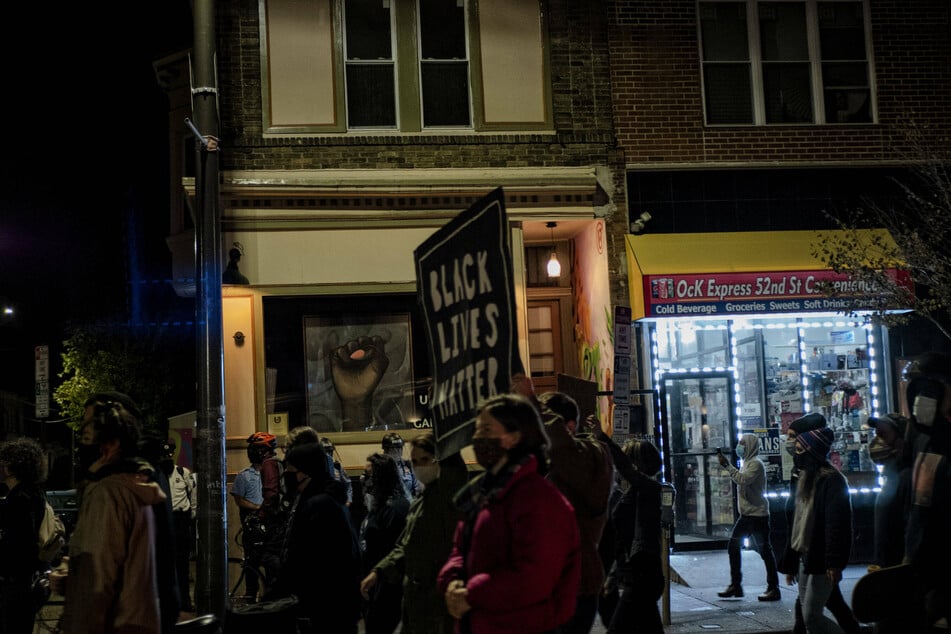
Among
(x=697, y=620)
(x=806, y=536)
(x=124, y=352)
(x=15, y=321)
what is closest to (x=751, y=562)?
(x=697, y=620)

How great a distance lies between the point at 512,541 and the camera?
4219 mm

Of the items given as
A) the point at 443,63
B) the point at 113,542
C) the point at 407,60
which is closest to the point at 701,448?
the point at 443,63

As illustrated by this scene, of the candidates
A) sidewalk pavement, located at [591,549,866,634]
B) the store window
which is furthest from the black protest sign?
the store window

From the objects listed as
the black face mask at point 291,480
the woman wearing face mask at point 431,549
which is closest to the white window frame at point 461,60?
the black face mask at point 291,480

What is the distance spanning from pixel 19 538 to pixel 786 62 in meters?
12.4

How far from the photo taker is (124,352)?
35.9 metres

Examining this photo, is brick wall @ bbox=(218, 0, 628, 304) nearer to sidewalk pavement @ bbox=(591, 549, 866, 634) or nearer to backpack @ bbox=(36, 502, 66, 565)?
sidewalk pavement @ bbox=(591, 549, 866, 634)

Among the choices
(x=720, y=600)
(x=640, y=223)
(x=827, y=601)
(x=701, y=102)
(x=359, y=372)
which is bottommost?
(x=720, y=600)

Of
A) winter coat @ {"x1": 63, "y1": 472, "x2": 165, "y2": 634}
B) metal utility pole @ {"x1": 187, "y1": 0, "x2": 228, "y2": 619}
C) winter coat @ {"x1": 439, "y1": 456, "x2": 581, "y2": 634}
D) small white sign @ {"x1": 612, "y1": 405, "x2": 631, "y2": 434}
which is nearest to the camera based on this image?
→ winter coat @ {"x1": 439, "y1": 456, "x2": 581, "y2": 634}

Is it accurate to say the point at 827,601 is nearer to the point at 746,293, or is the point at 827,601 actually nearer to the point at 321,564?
the point at 321,564

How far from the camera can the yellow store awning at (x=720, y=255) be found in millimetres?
13977

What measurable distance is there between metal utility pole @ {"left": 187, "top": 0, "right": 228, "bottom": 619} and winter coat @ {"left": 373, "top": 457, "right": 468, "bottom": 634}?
483 cm

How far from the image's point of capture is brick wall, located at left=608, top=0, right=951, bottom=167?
48.8 feet

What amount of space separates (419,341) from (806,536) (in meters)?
7.63
